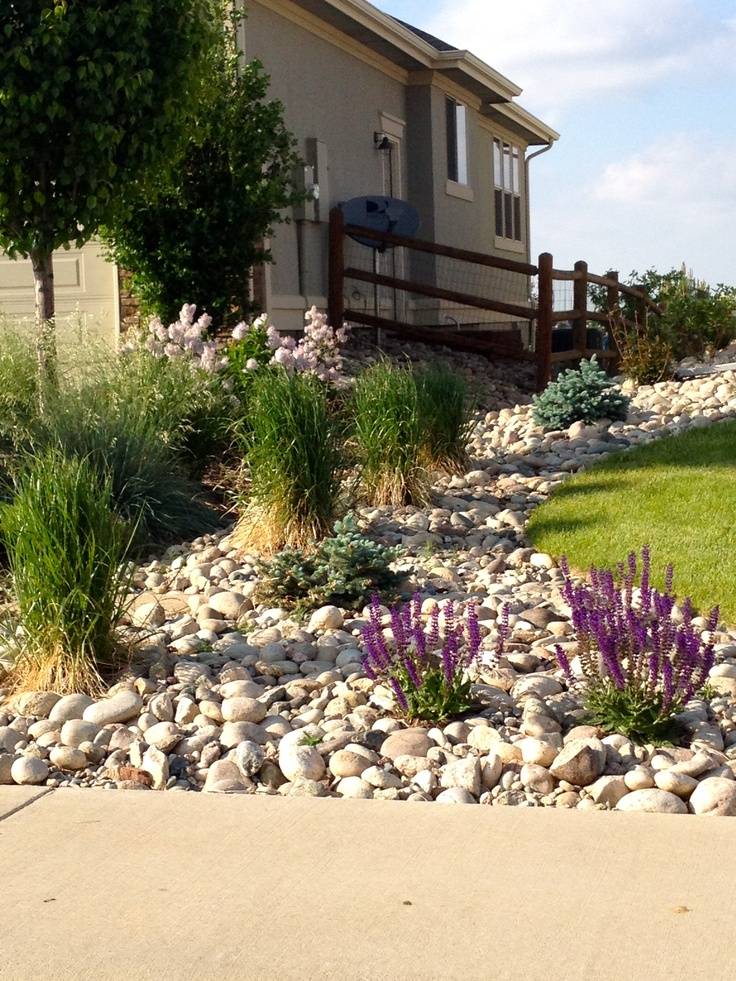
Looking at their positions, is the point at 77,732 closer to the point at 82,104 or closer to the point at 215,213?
the point at 82,104

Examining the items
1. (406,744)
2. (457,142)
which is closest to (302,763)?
(406,744)

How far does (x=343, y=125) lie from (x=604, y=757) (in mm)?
13604

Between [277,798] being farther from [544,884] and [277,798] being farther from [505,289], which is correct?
[505,289]

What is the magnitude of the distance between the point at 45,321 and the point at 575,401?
4.25m

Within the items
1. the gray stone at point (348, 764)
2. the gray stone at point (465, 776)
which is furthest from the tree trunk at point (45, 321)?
the gray stone at point (465, 776)

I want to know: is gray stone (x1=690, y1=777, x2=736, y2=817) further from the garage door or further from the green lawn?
the garage door

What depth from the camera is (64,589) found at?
546 centimetres

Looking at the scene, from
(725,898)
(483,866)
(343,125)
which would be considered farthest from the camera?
(343,125)

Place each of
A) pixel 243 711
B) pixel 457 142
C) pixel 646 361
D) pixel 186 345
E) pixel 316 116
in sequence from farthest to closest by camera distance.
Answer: pixel 457 142, pixel 316 116, pixel 646 361, pixel 186 345, pixel 243 711

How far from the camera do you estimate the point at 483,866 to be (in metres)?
3.57

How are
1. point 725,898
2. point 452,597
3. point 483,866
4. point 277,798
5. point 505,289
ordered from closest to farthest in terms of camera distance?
point 725,898 → point 483,866 → point 277,798 → point 452,597 → point 505,289

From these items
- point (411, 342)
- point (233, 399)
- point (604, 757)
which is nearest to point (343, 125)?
point (411, 342)

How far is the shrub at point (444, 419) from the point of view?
9.03 metres

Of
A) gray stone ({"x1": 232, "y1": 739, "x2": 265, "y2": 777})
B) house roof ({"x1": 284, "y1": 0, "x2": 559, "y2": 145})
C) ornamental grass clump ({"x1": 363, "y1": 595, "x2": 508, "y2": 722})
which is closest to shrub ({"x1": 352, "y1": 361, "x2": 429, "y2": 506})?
ornamental grass clump ({"x1": 363, "y1": 595, "x2": 508, "y2": 722})
